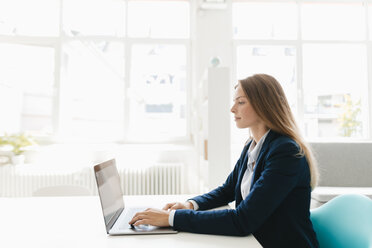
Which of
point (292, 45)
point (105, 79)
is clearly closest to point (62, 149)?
point (105, 79)

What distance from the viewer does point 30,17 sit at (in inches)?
149

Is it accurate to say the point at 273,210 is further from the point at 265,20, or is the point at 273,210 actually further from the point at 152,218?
the point at 265,20

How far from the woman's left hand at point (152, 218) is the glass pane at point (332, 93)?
3.42 metres

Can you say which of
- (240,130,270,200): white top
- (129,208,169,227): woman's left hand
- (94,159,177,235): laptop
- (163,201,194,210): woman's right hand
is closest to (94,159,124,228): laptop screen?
(94,159,177,235): laptop

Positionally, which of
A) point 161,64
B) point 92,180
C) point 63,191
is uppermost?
point 161,64

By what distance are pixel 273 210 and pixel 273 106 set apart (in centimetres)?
42

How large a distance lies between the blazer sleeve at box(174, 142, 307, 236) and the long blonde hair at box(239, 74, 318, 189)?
16 cm

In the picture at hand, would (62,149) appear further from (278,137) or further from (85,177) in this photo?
(278,137)

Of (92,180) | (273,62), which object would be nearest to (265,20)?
(273,62)

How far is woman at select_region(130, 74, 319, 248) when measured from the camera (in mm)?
959

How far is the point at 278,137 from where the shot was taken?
3.70 feet

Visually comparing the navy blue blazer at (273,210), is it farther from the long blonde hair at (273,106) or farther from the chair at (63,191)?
the chair at (63,191)

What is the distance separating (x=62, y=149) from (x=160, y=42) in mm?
1894

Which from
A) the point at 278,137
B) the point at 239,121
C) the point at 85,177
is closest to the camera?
the point at 278,137
